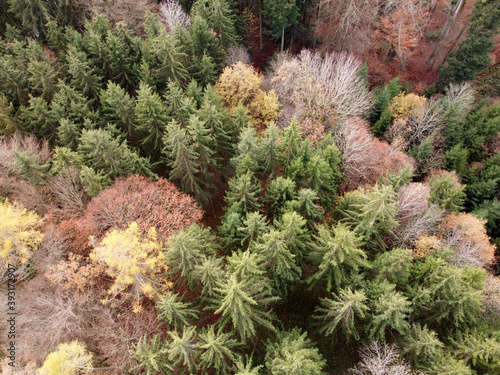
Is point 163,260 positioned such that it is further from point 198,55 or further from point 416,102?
point 416,102

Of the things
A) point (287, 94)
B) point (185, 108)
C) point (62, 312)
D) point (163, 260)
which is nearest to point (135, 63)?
point (185, 108)

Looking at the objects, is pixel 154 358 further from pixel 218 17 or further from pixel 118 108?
pixel 218 17

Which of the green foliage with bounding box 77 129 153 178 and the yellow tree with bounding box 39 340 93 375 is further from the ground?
the green foliage with bounding box 77 129 153 178

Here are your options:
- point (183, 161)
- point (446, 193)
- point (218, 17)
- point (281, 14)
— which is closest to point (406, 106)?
point (446, 193)

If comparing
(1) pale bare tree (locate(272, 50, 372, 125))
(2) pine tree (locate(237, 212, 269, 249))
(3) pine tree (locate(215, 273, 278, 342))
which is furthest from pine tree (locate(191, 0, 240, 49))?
(3) pine tree (locate(215, 273, 278, 342))

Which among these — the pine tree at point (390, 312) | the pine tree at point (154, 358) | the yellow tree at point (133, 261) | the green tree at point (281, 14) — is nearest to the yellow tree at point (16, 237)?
the yellow tree at point (133, 261)

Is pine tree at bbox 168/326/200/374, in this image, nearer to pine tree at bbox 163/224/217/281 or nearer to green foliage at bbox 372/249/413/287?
pine tree at bbox 163/224/217/281
